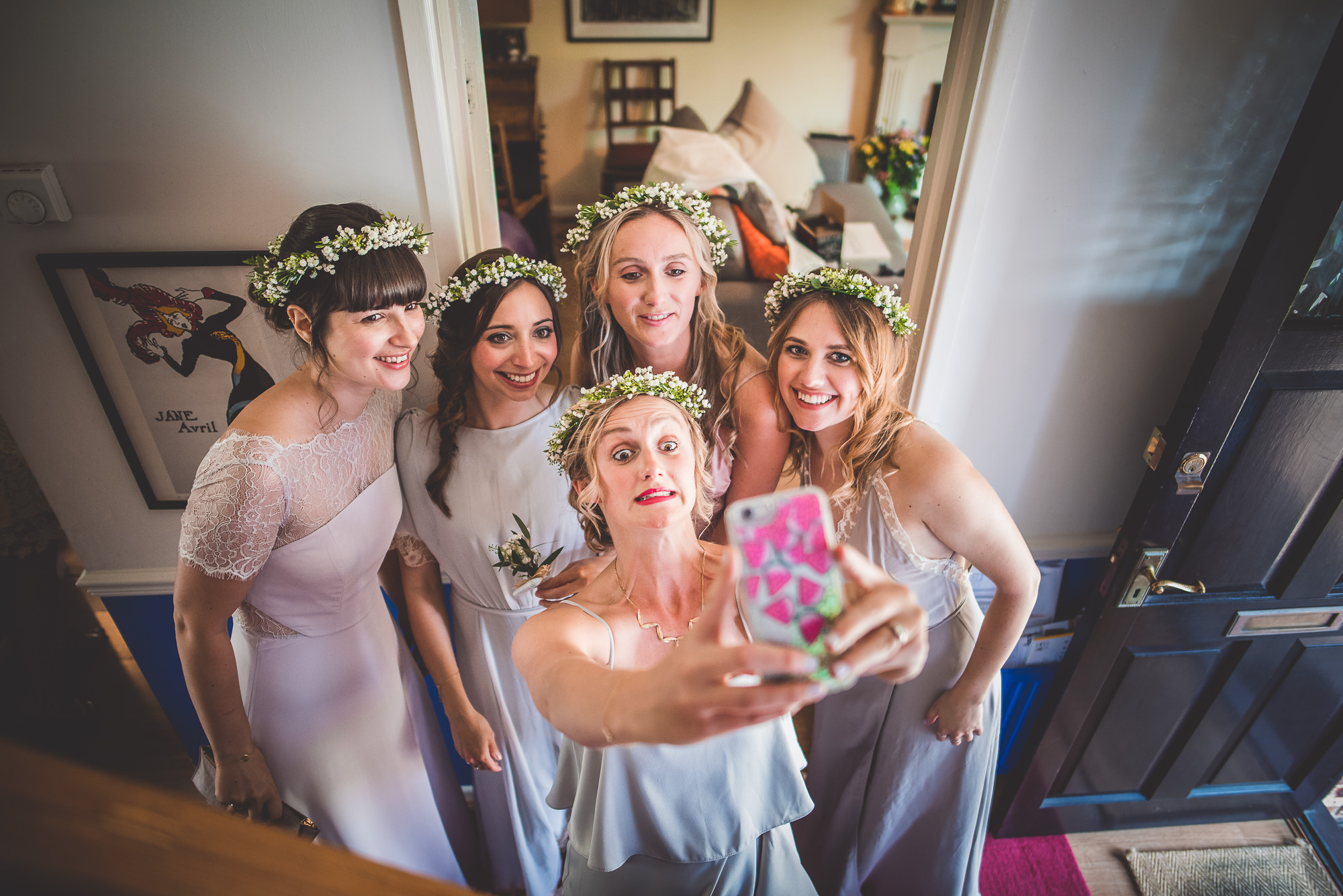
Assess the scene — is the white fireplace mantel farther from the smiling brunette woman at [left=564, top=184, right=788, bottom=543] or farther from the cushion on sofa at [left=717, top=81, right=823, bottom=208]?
the smiling brunette woman at [left=564, top=184, right=788, bottom=543]

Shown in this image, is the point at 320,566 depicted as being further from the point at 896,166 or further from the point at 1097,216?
the point at 896,166

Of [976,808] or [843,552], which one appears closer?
[843,552]

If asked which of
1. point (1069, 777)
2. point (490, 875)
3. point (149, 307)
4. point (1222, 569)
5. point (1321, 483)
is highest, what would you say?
point (149, 307)

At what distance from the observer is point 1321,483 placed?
70.7 inches

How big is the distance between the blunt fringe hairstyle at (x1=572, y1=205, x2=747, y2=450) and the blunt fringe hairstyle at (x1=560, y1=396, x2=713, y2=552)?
0.46 m

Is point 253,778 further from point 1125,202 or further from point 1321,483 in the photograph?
point 1321,483

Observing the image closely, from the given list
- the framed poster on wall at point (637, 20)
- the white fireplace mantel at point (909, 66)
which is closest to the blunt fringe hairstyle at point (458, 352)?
the framed poster on wall at point (637, 20)

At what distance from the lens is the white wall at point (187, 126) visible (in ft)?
4.86

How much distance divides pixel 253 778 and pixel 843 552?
5.52 feet

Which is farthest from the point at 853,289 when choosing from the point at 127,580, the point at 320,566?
the point at 127,580

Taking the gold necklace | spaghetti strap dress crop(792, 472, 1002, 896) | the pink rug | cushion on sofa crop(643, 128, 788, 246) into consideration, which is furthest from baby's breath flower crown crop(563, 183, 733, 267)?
cushion on sofa crop(643, 128, 788, 246)

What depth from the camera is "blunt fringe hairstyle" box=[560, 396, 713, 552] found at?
1.32 meters

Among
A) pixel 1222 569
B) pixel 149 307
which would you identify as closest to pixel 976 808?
pixel 1222 569

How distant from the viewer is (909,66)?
7371 mm
